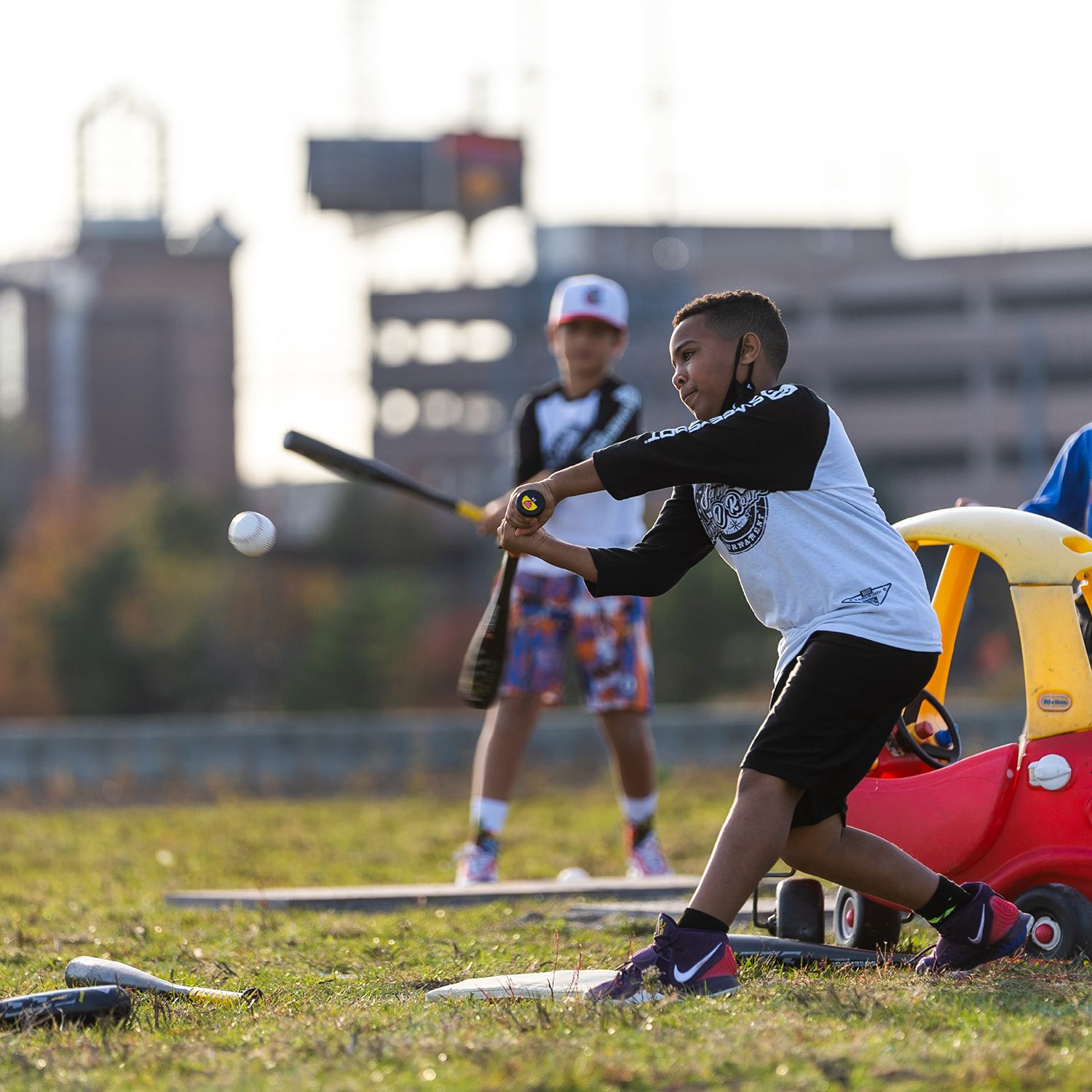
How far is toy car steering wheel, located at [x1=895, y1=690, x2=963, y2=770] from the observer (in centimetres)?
450

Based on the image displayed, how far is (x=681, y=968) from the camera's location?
11.8 feet

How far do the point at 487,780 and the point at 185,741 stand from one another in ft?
23.2

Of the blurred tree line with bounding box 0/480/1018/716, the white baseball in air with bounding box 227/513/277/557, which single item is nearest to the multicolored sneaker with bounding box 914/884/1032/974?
the white baseball in air with bounding box 227/513/277/557

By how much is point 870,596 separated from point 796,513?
9.3 inches

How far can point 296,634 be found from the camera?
151 ft

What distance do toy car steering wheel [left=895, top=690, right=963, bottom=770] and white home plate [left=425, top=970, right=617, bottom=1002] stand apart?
103cm

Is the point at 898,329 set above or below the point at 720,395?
above

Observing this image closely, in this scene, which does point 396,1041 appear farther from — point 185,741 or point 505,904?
point 185,741

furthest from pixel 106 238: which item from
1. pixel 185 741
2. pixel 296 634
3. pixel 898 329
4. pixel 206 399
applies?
pixel 185 741

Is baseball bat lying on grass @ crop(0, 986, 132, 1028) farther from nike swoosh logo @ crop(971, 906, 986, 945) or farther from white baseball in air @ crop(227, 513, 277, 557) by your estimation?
nike swoosh logo @ crop(971, 906, 986, 945)

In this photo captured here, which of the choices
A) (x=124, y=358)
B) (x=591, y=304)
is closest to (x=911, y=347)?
(x=124, y=358)

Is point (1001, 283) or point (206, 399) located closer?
point (1001, 283)

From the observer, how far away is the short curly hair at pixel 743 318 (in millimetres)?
3938

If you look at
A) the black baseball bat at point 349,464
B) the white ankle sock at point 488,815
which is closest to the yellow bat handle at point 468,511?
the black baseball bat at point 349,464
